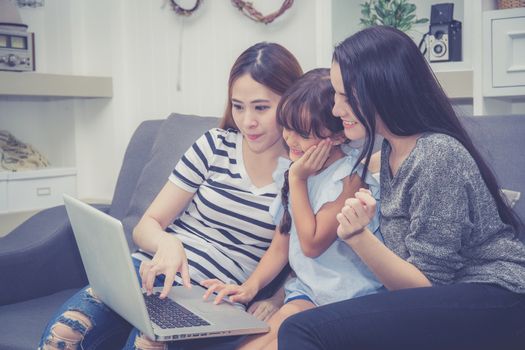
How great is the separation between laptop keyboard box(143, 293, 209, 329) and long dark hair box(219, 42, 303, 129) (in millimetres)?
534

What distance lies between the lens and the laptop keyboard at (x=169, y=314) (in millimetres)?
1297

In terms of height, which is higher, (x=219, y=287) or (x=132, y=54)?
(x=132, y=54)

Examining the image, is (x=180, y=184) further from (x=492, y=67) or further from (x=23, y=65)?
(x=23, y=65)

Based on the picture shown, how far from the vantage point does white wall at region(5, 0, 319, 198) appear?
2539mm

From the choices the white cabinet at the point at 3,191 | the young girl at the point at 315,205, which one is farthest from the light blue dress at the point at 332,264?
the white cabinet at the point at 3,191

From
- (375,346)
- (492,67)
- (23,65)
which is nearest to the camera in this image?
(375,346)

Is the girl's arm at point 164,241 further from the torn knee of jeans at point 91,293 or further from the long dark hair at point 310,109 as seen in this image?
the long dark hair at point 310,109

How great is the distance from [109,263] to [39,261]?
75cm

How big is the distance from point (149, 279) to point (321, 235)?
359mm

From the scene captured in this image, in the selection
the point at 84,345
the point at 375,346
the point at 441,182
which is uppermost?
the point at 441,182

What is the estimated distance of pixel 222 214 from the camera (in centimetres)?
167

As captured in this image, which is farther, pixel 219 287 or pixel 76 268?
pixel 76 268

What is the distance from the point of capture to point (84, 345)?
1494 millimetres

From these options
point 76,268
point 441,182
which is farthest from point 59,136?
point 441,182
